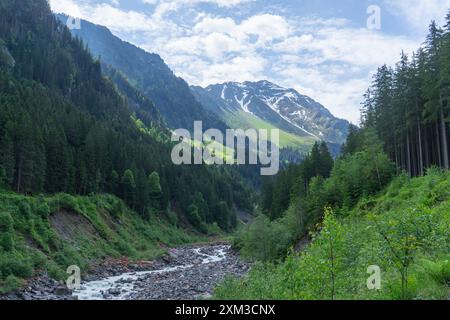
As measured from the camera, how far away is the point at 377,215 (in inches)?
1351

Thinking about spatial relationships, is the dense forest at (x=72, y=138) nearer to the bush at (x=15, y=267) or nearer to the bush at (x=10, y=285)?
the bush at (x=15, y=267)

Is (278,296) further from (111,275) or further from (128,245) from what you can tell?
(128,245)

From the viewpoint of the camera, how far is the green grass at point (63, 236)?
38.2 metres

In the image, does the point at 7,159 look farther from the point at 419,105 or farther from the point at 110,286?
the point at 419,105

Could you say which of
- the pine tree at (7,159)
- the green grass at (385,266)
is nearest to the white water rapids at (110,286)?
the green grass at (385,266)

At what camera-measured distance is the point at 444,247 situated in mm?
16000

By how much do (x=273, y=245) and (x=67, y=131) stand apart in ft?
197

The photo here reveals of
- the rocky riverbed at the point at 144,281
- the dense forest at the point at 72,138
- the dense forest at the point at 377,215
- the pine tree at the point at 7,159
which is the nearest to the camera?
the dense forest at the point at 377,215

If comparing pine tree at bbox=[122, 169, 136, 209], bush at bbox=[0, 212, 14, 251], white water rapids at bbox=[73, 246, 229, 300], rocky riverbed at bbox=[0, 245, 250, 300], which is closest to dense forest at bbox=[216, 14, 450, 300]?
rocky riverbed at bbox=[0, 245, 250, 300]

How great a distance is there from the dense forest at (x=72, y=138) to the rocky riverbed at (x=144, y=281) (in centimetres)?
2221

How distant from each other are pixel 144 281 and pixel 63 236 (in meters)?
14.8

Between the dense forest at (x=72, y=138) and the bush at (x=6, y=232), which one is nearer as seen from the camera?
the bush at (x=6, y=232)

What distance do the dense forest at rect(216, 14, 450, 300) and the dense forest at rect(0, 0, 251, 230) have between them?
1279 inches

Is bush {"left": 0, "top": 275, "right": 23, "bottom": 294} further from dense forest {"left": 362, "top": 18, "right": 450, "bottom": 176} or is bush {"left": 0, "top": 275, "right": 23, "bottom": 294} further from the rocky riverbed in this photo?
dense forest {"left": 362, "top": 18, "right": 450, "bottom": 176}
